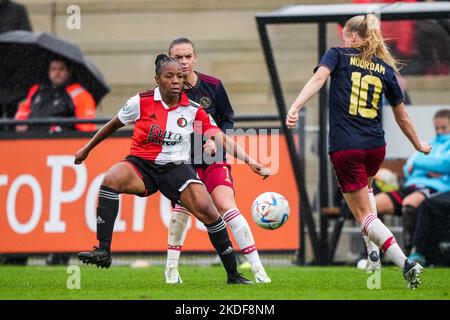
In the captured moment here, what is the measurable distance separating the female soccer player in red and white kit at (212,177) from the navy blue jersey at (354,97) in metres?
1.01

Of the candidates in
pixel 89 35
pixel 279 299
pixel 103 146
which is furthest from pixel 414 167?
pixel 89 35

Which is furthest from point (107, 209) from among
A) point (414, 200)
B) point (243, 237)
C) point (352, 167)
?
point (414, 200)

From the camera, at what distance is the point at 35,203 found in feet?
47.2

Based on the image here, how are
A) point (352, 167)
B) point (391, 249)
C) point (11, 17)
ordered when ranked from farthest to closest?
point (11, 17), point (352, 167), point (391, 249)

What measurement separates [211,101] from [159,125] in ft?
2.67

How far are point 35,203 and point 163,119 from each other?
497 cm

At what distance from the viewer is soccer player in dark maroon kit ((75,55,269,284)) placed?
9.70 meters

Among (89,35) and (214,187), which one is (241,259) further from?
(89,35)

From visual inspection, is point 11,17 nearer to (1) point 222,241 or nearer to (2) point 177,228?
(2) point 177,228

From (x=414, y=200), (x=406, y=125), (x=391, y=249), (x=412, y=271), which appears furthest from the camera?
(x=414, y=200)

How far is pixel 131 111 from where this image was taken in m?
9.82

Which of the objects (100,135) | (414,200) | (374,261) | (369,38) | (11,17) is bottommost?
(374,261)

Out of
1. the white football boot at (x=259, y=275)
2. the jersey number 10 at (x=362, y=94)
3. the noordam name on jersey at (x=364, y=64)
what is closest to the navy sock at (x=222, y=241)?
the white football boot at (x=259, y=275)

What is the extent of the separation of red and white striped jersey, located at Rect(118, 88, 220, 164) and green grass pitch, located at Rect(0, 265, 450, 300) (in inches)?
40.9
